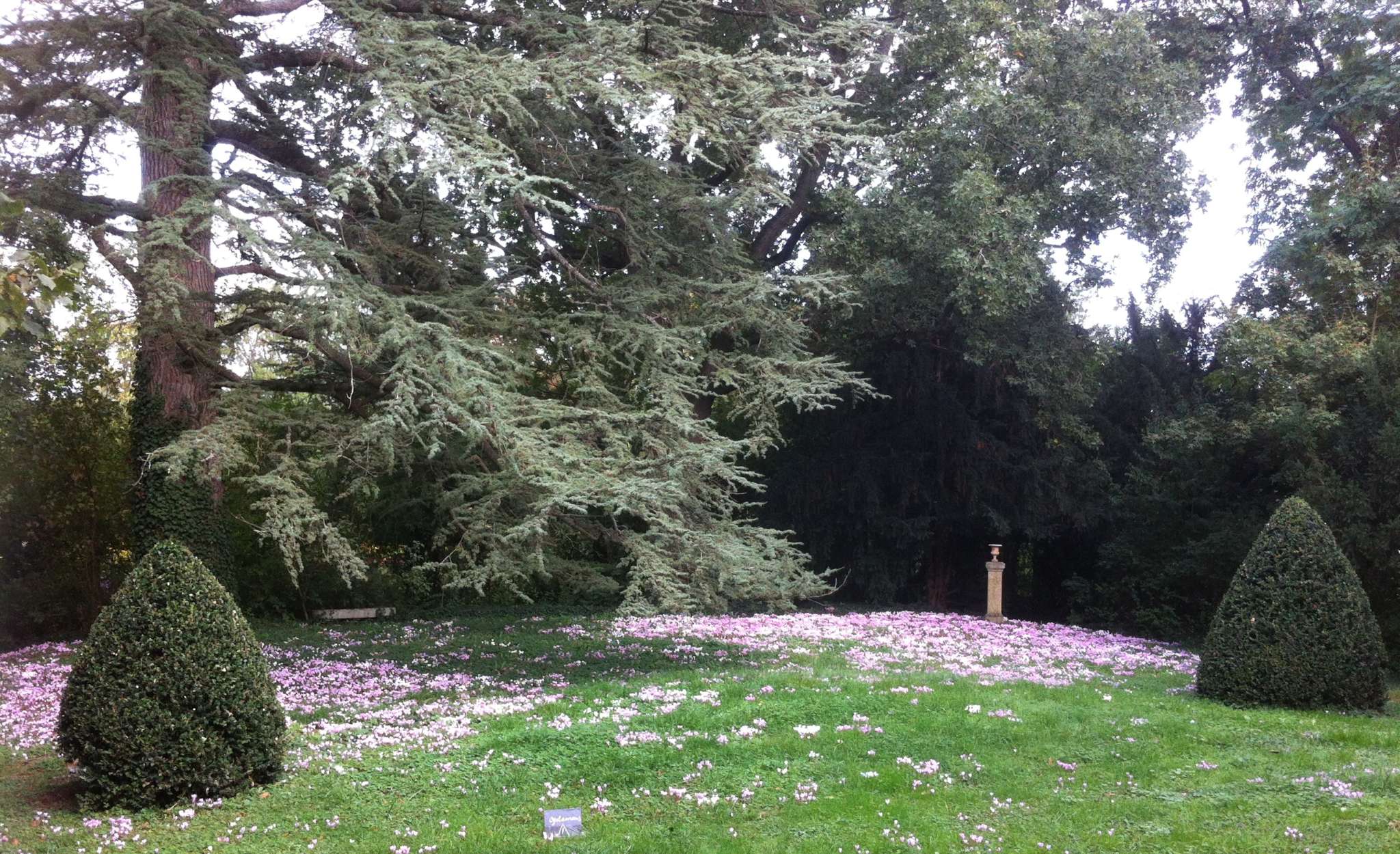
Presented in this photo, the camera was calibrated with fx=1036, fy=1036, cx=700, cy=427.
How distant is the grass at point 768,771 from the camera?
5863 mm

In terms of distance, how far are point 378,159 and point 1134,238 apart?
480 inches

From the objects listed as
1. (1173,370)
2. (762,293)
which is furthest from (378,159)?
(1173,370)

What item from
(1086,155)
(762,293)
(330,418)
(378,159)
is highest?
(1086,155)

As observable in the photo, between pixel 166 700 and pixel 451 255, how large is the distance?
278 inches

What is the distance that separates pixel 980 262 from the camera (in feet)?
49.8

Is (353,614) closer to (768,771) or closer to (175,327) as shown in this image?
(175,327)

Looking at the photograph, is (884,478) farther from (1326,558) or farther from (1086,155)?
(1326,558)

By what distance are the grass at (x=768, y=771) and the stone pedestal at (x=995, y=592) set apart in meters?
5.63

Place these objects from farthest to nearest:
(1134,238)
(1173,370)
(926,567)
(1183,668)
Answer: (926,567), (1173,370), (1134,238), (1183,668)

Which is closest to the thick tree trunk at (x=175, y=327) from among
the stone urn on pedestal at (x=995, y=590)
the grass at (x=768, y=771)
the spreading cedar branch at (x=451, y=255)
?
the spreading cedar branch at (x=451, y=255)

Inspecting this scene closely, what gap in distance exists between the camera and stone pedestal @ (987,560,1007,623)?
52.7ft

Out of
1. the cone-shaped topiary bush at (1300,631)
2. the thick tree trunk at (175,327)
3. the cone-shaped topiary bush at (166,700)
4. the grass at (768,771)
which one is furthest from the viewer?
the thick tree trunk at (175,327)

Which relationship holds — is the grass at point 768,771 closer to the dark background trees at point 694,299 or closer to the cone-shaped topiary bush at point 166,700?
the cone-shaped topiary bush at point 166,700

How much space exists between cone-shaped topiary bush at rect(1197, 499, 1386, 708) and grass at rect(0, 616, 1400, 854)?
30cm
